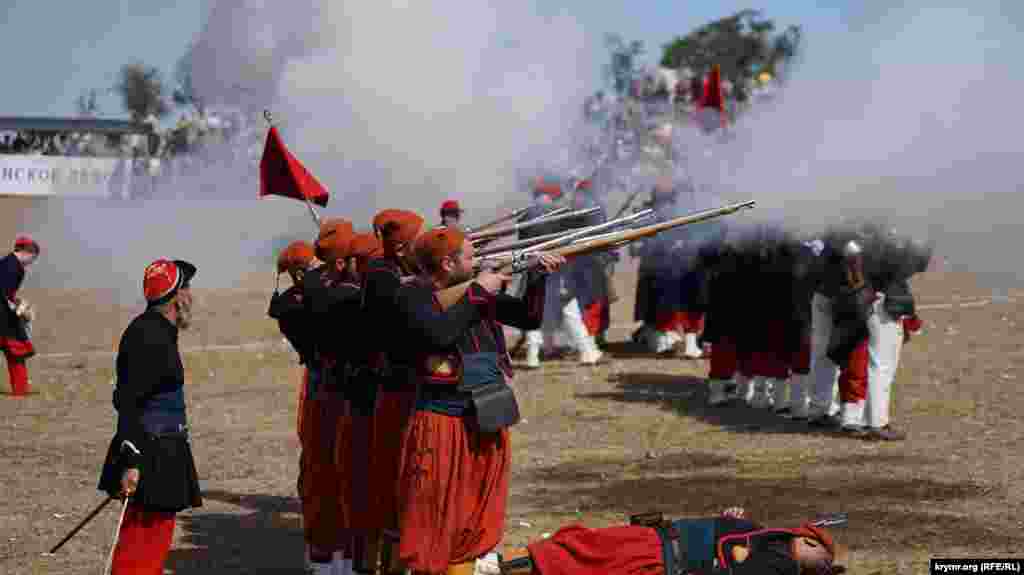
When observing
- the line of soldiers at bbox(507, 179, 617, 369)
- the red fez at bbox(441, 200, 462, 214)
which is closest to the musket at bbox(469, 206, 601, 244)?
the red fez at bbox(441, 200, 462, 214)

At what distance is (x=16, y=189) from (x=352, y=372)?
29.8 metres

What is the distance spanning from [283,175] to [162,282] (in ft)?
7.94

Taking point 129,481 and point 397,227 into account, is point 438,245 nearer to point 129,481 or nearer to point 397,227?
point 397,227

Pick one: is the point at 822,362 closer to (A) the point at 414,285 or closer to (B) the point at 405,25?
(B) the point at 405,25

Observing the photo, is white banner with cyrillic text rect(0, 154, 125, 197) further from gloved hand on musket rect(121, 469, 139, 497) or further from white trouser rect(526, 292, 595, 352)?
gloved hand on musket rect(121, 469, 139, 497)

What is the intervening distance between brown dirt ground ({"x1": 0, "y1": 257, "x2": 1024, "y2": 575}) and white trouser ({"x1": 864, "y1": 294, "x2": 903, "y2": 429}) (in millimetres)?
331

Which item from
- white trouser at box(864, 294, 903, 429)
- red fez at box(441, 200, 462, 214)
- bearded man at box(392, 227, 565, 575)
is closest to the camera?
bearded man at box(392, 227, 565, 575)

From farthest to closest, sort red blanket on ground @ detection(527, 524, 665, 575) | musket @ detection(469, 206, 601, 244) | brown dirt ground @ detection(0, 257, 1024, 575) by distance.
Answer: brown dirt ground @ detection(0, 257, 1024, 575) → musket @ detection(469, 206, 601, 244) → red blanket on ground @ detection(527, 524, 665, 575)

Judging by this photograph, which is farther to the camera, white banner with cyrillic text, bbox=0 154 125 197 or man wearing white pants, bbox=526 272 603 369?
white banner with cyrillic text, bbox=0 154 125 197

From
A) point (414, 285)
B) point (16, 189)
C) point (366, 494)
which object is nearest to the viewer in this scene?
point (414, 285)

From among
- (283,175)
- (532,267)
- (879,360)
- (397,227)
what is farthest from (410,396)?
(879,360)

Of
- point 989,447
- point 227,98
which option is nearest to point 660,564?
point 989,447

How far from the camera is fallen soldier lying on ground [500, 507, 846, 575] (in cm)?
711

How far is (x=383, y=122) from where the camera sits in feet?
44.1
